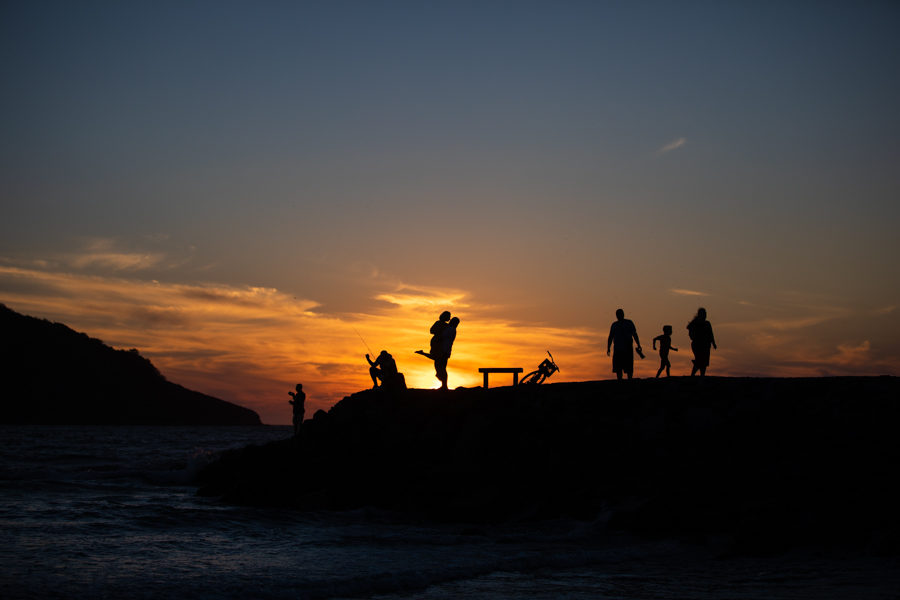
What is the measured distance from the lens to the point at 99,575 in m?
9.63


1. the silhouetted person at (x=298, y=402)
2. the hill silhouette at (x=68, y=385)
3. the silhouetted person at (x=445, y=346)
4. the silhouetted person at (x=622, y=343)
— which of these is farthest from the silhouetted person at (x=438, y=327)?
the hill silhouette at (x=68, y=385)

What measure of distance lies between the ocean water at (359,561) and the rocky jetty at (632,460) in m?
0.76

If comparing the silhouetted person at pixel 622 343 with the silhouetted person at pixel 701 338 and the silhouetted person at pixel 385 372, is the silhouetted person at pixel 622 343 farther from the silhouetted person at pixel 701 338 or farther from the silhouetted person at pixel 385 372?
the silhouetted person at pixel 385 372

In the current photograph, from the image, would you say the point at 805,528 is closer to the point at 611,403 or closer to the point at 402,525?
the point at 611,403

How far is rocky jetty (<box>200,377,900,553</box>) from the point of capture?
1234cm

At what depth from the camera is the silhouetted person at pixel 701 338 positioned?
17.3 metres

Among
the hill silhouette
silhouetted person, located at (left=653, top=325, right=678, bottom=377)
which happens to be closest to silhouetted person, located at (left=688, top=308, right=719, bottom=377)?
silhouetted person, located at (left=653, top=325, right=678, bottom=377)

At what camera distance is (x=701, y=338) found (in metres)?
17.3

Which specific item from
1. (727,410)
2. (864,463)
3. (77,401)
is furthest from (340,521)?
(77,401)

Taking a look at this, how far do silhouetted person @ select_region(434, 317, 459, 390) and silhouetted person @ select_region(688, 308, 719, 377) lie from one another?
5661 millimetres

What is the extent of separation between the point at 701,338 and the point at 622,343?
1.83 metres

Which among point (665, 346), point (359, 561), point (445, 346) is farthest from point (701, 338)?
point (359, 561)

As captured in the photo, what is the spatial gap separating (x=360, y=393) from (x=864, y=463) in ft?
42.4

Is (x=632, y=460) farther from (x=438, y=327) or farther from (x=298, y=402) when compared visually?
(x=298, y=402)
